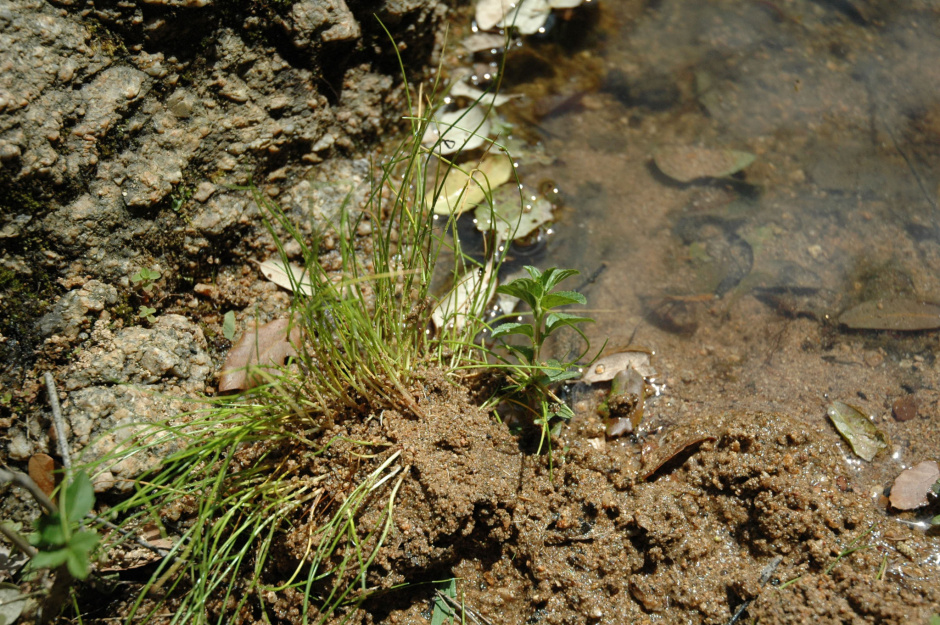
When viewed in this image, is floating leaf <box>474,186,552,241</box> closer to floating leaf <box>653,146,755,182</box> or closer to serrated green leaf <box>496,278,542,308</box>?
floating leaf <box>653,146,755,182</box>

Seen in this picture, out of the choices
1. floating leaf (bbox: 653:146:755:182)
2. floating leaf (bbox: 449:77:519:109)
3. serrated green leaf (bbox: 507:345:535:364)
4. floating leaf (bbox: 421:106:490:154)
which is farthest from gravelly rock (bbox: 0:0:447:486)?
floating leaf (bbox: 653:146:755:182)

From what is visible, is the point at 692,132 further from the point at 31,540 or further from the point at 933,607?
the point at 31,540

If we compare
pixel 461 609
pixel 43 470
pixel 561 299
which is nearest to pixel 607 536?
→ pixel 461 609

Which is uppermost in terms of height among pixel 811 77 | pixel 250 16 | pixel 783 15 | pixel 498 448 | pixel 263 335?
pixel 250 16

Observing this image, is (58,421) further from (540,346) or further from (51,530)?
(540,346)

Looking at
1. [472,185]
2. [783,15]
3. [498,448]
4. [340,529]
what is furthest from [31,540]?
[783,15]

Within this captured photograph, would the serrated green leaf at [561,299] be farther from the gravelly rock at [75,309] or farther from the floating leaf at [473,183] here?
the gravelly rock at [75,309]

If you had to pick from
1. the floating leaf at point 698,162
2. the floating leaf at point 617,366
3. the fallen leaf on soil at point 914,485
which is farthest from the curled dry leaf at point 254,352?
the fallen leaf on soil at point 914,485
